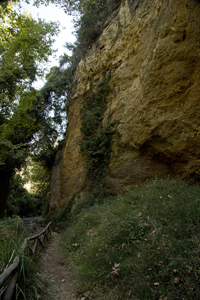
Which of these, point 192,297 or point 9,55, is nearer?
point 192,297

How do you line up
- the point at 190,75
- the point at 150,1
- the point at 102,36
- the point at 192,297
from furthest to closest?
the point at 102,36 → the point at 150,1 → the point at 190,75 → the point at 192,297

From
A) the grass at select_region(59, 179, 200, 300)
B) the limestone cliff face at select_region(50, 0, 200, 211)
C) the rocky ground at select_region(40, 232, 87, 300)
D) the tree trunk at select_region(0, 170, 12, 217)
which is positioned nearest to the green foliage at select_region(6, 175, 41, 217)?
the tree trunk at select_region(0, 170, 12, 217)

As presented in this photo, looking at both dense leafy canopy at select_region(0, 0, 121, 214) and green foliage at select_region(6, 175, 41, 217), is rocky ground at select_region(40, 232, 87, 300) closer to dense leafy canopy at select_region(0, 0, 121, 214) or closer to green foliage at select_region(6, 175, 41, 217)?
dense leafy canopy at select_region(0, 0, 121, 214)

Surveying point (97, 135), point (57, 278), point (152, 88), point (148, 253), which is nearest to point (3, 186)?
point (97, 135)

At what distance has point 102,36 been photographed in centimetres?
1038

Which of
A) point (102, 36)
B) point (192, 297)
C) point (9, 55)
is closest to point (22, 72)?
point (9, 55)

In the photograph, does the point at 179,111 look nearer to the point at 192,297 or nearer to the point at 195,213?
the point at 195,213

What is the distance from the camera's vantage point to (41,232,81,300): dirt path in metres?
3.63

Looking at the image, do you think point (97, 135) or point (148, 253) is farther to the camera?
point (97, 135)

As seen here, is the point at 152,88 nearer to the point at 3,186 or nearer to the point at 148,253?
the point at 148,253

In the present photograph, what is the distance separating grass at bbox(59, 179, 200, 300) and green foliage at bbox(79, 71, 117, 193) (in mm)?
3852

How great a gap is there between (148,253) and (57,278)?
2392mm

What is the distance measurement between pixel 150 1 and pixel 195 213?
314 inches

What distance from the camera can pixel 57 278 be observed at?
14.4ft
